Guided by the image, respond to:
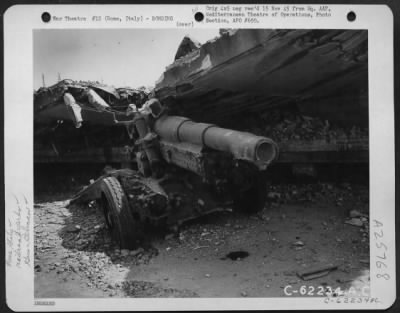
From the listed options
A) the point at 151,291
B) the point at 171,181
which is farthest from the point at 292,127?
the point at 151,291

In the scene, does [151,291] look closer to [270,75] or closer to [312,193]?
[270,75]

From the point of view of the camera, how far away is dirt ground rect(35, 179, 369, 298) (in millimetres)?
3537

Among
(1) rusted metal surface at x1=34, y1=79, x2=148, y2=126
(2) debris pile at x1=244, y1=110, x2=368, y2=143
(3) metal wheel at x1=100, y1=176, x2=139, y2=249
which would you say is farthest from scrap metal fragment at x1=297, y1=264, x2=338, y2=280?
(1) rusted metal surface at x1=34, y1=79, x2=148, y2=126

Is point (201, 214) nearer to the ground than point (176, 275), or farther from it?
farther from it

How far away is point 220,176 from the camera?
4051 millimetres

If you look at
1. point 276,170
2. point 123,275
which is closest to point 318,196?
point 276,170

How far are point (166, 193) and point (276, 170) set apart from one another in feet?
5.35

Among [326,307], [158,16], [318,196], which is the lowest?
[326,307]

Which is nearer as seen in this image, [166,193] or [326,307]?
[326,307]

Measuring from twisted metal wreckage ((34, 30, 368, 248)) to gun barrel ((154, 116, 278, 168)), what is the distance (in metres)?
0.01

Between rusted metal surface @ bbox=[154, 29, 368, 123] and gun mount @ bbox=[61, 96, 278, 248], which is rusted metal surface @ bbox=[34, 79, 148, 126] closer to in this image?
gun mount @ bbox=[61, 96, 278, 248]

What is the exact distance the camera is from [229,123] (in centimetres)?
495

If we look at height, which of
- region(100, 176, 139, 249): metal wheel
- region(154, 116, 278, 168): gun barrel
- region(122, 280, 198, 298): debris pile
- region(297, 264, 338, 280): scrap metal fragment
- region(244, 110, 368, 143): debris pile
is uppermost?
region(244, 110, 368, 143): debris pile

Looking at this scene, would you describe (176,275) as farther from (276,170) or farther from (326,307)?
(276,170)
